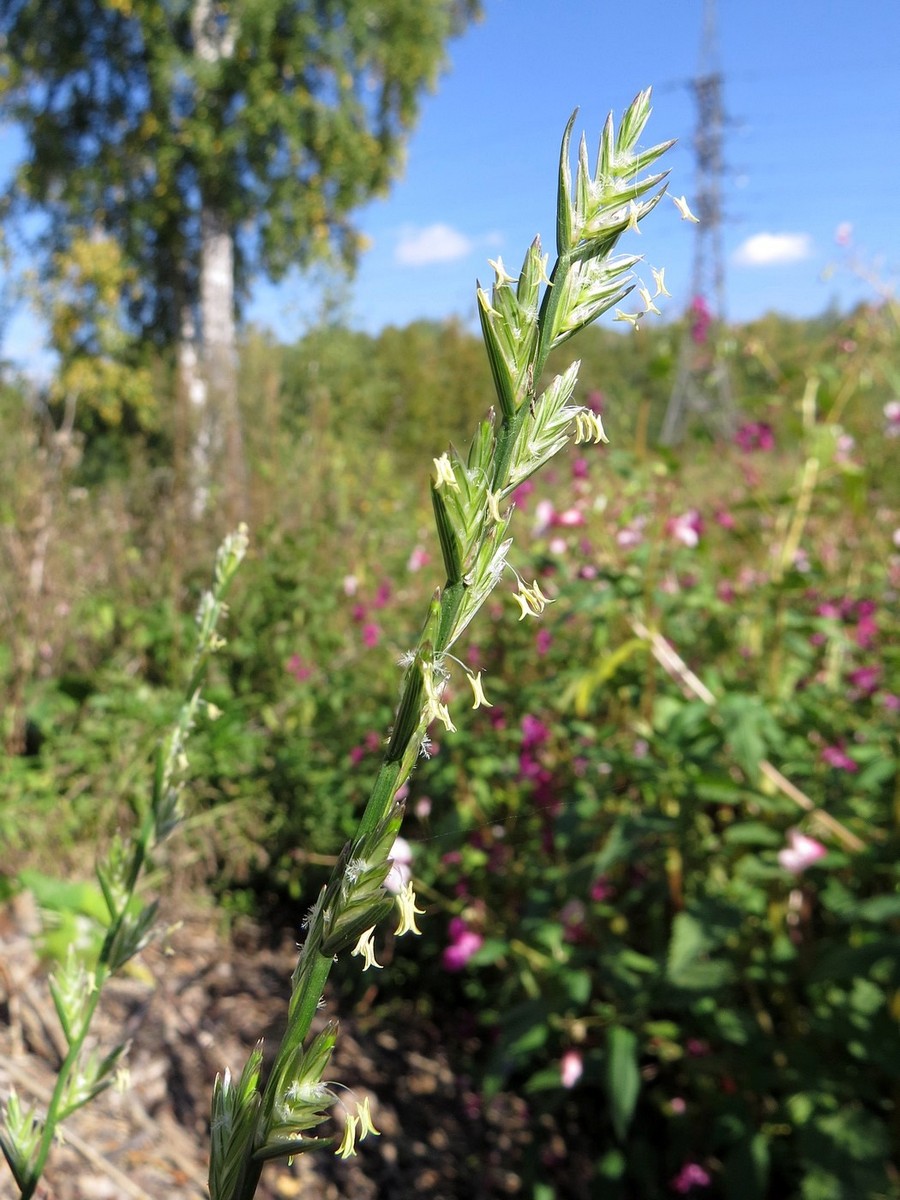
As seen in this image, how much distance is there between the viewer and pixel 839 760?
2465 mm

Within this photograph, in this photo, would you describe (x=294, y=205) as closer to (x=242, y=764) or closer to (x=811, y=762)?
(x=242, y=764)

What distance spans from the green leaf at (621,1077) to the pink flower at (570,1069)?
0.40 feet

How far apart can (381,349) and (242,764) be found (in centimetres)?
2758

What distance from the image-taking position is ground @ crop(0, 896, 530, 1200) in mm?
1947

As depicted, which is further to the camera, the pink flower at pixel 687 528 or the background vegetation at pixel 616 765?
the pink flower at pixel 687 528

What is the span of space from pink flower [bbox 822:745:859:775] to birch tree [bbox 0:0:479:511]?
1069 centimetres

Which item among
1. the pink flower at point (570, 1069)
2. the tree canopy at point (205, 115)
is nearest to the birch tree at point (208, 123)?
the tree canopy at point (205, 115)

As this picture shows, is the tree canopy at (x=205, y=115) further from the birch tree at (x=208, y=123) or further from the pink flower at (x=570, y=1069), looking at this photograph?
the pink flower at (x=570, y=1069)

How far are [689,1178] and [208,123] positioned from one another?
546 inches

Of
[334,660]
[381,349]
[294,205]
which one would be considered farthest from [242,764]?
[381,349]

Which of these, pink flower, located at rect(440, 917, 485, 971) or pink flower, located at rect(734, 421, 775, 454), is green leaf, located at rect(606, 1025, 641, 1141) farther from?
pink flower, located at rect(734, 421, 775, 454)

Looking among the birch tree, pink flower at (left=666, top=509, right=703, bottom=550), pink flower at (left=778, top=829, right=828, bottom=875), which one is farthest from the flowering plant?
the birch tree

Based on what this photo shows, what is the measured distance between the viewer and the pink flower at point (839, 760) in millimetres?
2424

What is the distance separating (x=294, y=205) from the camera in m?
14.4
